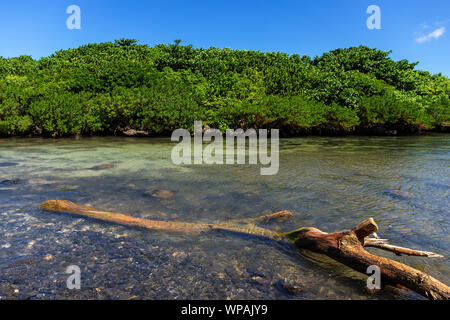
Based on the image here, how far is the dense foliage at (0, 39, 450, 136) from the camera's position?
21.6 m

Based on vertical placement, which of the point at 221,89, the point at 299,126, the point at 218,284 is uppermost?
the point at 221,89

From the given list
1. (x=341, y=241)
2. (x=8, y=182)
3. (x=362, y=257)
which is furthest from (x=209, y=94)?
(x=362, y=257)

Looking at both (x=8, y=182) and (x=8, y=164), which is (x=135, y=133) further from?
(x=8, y=182)

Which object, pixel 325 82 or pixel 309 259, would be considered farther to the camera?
pixel 325 82

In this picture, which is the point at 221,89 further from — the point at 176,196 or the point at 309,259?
the point at 309,259

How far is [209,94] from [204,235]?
84.7 feet

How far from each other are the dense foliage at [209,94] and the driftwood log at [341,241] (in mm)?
17713

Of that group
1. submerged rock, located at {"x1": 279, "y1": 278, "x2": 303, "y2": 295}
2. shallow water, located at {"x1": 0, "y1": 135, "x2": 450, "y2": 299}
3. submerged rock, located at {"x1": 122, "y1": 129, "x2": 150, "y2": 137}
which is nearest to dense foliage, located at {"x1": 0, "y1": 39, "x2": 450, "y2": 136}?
submerged rock, located at {"x1": 122, "y1": 129, "x2": 150, "y2": 137}

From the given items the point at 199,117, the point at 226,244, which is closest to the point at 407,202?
the point at 226,244

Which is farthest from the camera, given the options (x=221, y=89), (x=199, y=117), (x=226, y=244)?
(x=221, y=89)

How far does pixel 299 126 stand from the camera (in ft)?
83.7

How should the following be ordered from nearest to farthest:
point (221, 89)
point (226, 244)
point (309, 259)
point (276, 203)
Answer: point (309, 259) → point (226, 244) → point (276, 203) → point (221, 89)

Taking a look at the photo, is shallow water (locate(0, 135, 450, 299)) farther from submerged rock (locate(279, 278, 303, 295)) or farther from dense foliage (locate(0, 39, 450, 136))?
dense foliage (locate(0, 39, 450, 136))
